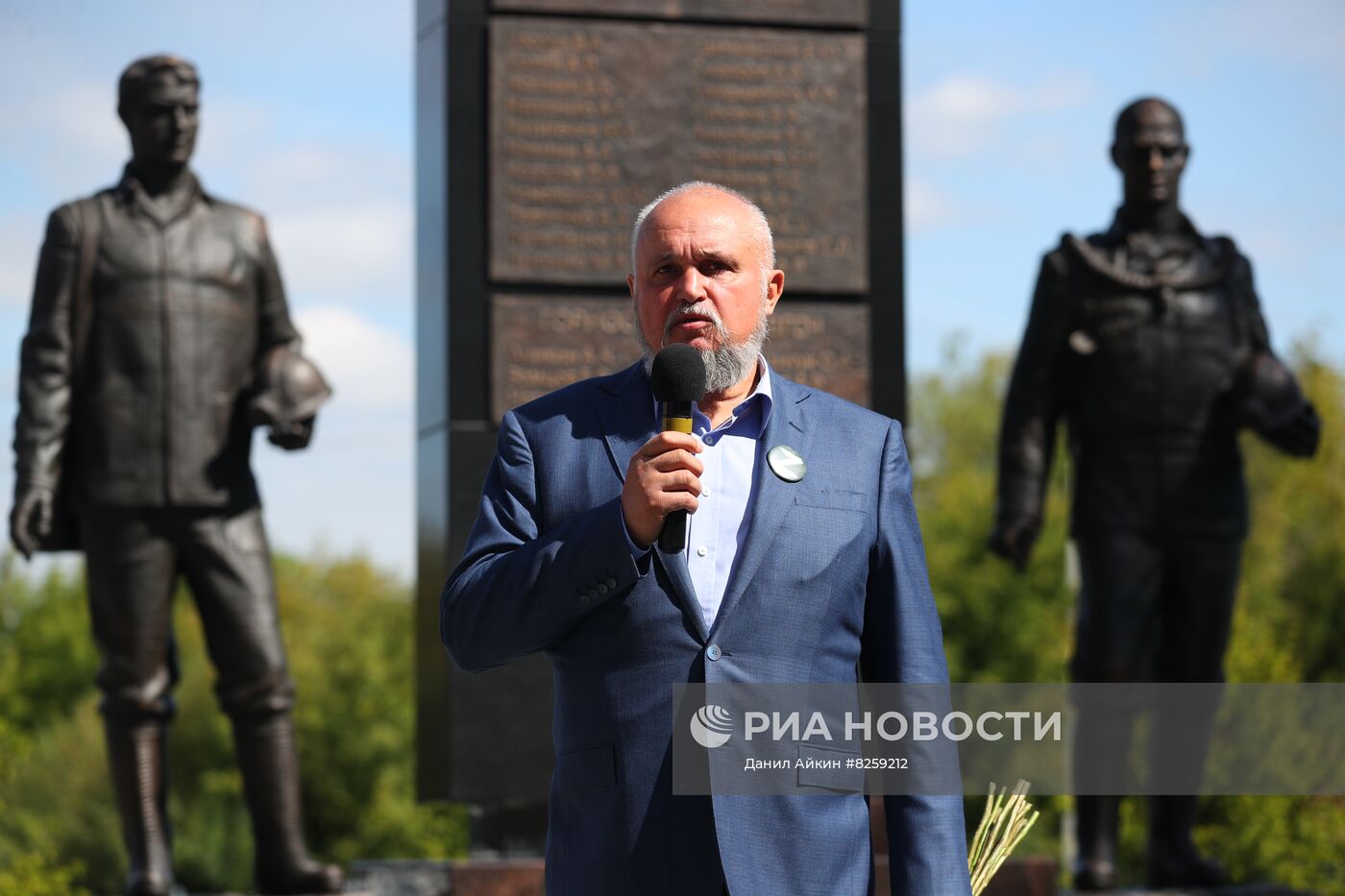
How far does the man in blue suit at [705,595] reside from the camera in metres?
2.79

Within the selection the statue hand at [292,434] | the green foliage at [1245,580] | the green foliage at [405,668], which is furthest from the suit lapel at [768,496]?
the green foliage at [1245,580]

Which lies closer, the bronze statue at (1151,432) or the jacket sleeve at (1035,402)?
the bronze statue at (1151,432)

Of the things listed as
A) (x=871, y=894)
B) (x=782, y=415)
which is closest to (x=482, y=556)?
(x=782, y=415)

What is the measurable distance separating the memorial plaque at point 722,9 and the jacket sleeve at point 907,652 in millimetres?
4960

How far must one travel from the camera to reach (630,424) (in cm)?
308

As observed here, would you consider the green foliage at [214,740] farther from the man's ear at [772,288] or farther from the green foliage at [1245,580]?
the man's ear at [772,288]

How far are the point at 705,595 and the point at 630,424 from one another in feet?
1.07

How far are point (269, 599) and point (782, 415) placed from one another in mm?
4323

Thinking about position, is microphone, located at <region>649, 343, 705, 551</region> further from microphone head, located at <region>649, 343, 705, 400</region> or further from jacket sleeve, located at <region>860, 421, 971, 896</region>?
jacket sleeve, located at <region>860, 421, 971, 896</region>

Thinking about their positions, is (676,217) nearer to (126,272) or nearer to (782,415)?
(782,415)

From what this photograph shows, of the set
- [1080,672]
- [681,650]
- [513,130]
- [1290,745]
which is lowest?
[1290,745]

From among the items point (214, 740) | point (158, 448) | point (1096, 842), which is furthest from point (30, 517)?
point (214, 740)

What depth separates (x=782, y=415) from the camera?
3045 millimetres

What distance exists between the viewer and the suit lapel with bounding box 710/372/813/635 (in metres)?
2.88
